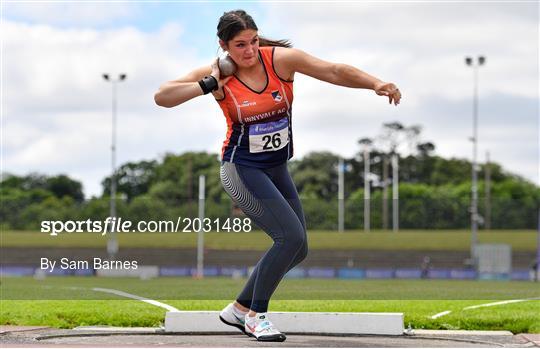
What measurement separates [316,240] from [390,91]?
48.6 meters

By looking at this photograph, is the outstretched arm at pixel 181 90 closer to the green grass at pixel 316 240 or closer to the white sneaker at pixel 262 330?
the white sneaker at pixel 262 330

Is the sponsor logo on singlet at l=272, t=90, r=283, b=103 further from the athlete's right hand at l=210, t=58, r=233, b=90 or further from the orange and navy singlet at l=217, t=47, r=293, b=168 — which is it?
the athlete's right hand at l=210, t=58, r=233, b=90

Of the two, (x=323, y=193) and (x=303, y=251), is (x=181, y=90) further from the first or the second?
(x=323, y=193)

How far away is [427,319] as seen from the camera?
8.96 metres

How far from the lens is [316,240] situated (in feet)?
179

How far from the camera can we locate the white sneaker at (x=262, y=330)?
6.67 metres

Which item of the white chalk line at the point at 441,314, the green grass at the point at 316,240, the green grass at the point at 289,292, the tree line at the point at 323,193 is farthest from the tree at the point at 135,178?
the white chalk line at the point at 441,314

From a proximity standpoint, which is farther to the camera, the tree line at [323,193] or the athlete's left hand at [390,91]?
the tree line at [323,193]

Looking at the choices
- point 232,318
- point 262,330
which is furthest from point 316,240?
point 262,330

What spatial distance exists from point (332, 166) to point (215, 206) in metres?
57.5

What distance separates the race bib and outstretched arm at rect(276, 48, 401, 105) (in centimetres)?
35

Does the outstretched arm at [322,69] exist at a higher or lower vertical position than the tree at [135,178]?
lower

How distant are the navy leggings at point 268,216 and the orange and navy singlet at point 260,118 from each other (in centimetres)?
10

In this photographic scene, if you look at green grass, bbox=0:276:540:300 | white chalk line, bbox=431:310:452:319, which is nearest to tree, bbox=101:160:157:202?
green grass, bbox=0:276:540:300
